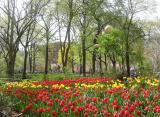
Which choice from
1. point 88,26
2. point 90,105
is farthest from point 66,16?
point 90,105

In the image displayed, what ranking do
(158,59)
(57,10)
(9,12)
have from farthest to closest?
(158,59) < (57,10) < (9,12)

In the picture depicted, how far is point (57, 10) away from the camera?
4706 centimetres

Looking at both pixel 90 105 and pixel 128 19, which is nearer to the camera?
pixel 90 105

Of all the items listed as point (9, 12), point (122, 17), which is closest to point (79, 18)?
point (122, 17)

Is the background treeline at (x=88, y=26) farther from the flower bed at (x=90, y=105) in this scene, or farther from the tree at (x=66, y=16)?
the flower bed at (x=90, y=105)

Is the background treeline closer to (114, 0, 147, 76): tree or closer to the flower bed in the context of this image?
(114, 0, 147, 76): tree

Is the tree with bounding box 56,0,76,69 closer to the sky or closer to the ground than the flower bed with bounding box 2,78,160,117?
closer to the sky

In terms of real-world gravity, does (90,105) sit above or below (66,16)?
below

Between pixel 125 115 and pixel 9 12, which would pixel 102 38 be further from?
pixel 125 115

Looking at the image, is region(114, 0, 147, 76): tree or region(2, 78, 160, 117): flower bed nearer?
region(2, 78, 160, 117): flower bed

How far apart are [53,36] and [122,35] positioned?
11440 mm

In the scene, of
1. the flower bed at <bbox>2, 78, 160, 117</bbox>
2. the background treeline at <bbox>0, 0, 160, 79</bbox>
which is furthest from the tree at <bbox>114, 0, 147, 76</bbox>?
the flower bed at <bbox>2, 78, 160, 117</bbox>

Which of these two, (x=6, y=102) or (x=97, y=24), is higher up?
(x=97, y=24)

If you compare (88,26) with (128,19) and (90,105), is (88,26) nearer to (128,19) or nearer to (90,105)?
(128,19)
